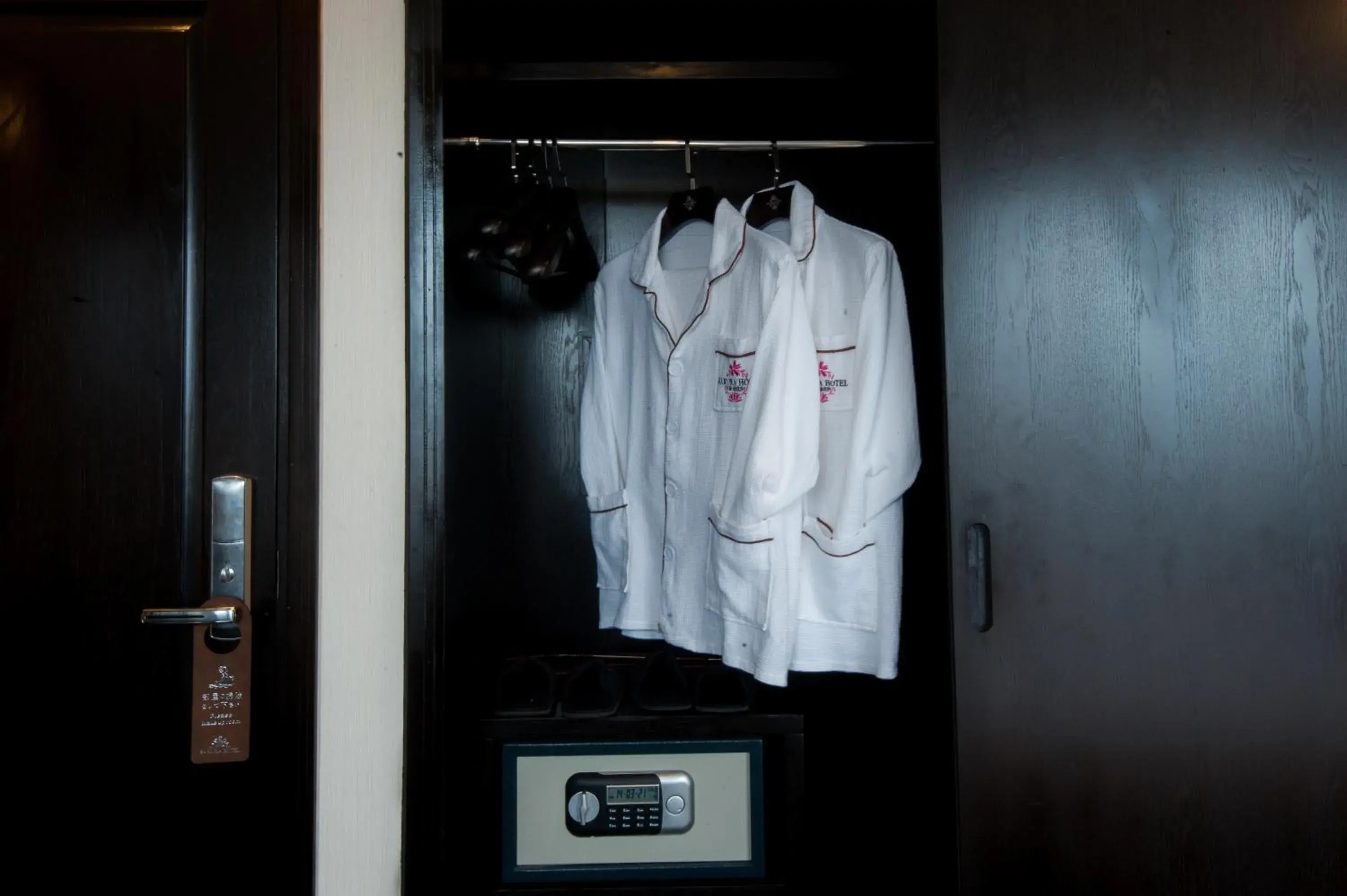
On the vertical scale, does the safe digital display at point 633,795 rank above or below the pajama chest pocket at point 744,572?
below

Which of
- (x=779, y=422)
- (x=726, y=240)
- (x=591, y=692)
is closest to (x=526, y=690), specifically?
(x=591, y=692)

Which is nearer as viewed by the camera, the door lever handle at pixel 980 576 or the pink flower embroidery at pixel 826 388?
the door lever handle at pixel 980 576

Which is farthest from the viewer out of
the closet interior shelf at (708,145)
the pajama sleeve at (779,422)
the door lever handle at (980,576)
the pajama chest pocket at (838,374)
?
the closet interior shelf at (708,145)

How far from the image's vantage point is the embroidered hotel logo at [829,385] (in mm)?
1331

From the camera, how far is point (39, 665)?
44.4 inches

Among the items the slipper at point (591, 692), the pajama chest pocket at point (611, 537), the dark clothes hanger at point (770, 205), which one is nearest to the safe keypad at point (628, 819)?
the slipper at point (591, 692)

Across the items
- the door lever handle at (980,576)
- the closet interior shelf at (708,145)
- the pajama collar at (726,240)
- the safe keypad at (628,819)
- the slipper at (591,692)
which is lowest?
the safe keypad at (628,819)

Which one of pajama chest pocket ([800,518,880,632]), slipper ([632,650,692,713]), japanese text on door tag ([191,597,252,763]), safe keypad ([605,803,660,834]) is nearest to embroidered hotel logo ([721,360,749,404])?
pajama chest pocket ([800,518,880,632])

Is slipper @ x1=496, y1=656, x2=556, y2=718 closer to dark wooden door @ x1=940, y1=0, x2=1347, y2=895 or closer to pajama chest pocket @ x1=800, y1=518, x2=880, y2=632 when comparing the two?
pajama chest pocket @ x1=800, y1=518, x2=880, y2=632

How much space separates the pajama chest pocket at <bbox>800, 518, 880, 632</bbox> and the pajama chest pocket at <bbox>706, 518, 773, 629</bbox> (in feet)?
0.40

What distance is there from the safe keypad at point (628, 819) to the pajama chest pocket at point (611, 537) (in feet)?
1.24

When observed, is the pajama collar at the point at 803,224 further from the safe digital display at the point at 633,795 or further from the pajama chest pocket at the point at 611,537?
the safe digital display at the point at 633,795

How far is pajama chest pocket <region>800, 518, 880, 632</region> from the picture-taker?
1.29 m

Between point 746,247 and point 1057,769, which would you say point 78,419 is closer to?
point 746,247
